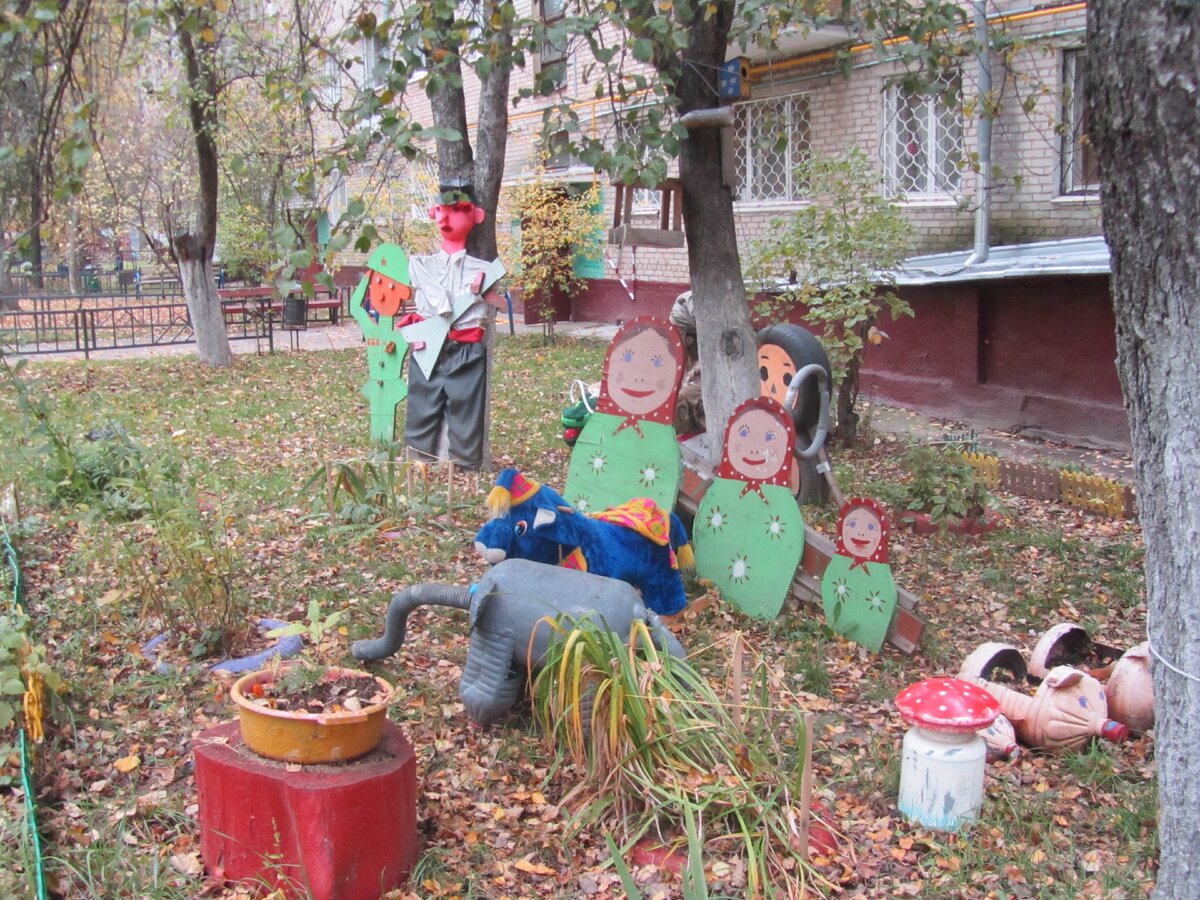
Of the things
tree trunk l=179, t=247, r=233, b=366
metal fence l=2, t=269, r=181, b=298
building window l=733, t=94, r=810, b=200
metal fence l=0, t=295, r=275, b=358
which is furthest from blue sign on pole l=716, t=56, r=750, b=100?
metal fence l=2, t=269, r=181, b=298

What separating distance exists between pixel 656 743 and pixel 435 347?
4.80 m

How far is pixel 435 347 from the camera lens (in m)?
7.79

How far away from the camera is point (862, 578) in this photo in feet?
17.0

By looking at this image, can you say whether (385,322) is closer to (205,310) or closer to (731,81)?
(731,81)

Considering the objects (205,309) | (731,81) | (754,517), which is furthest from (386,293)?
(205,309)

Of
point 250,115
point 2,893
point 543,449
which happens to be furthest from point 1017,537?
point 250,115

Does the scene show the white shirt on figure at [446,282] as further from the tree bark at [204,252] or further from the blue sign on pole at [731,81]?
the tree bark at [204,252]

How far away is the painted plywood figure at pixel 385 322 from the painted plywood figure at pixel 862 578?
3.92 m

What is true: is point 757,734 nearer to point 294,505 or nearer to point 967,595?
point 967,595

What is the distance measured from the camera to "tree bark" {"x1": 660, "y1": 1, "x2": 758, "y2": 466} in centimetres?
696

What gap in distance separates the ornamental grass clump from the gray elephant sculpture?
0.81ft

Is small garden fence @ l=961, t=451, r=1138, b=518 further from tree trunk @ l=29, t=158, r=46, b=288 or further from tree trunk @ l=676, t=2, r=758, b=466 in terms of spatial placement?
tree trunk @ l=29, t=158, r=46, b=288

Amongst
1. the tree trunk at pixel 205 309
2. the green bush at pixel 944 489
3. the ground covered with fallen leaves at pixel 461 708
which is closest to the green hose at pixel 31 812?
the ground covered with fallen leaves at pixel 461 708

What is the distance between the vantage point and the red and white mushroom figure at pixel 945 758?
11.9 ft
